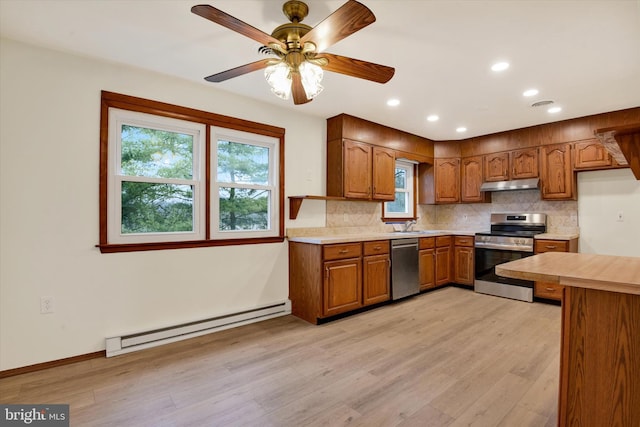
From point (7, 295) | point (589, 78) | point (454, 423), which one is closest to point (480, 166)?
point (589, 78)

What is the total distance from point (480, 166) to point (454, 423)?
13.8 feet

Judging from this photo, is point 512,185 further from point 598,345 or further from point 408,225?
point 598,345

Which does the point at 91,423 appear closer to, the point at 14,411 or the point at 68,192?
the point at 14,411

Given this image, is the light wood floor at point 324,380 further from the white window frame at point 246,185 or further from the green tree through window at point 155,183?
the green tree through window at point 155,183

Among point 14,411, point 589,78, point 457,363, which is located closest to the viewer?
point 14,411

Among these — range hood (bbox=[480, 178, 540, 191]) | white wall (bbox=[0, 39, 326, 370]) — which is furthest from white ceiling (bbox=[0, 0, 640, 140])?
range hood (bbox=[480, 178, 540, 191])

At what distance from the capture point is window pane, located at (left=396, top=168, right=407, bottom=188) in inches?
208

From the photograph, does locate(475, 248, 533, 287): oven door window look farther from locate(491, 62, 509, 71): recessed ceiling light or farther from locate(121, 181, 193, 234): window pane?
locate(121, 181, 193, 234): window pane

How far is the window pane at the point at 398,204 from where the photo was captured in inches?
200

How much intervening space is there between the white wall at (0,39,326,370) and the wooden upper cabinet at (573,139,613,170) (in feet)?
15.4

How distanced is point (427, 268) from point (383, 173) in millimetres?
1525

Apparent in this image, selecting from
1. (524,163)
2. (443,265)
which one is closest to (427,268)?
(443,265)

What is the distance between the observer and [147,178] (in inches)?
110

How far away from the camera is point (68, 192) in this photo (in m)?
2.43
